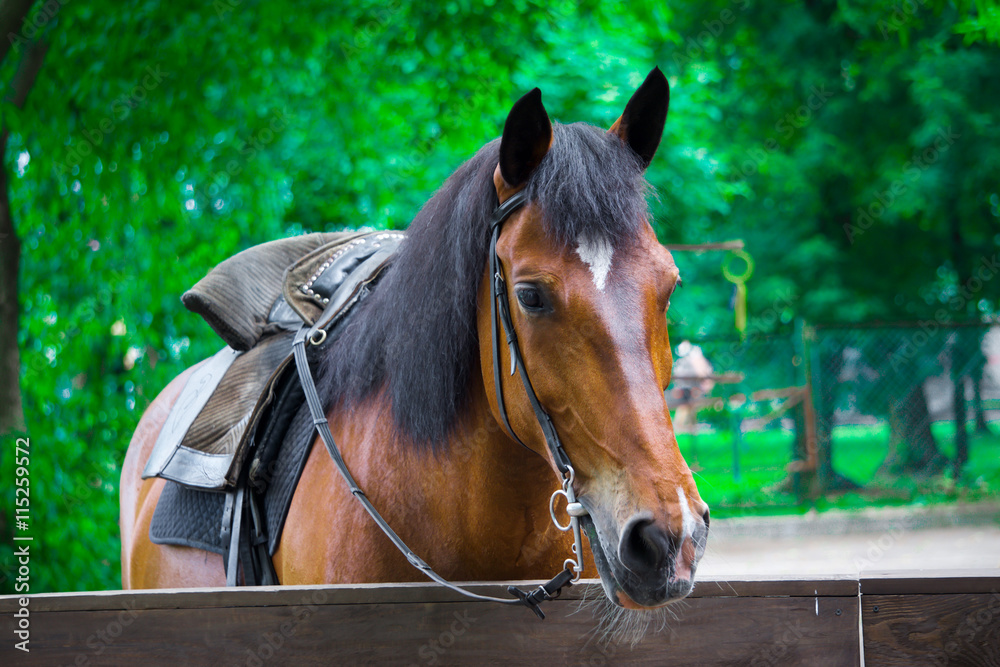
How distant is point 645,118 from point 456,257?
563 mm

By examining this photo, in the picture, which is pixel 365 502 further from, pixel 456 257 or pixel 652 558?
pixel 652 558

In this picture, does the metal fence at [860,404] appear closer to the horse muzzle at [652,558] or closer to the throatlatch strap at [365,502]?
the throatlatch strap at [365,502]

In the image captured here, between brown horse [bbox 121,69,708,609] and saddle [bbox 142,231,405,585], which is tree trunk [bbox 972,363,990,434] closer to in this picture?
saddle [bbox 142,231,405,585]

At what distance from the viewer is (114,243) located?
471cm

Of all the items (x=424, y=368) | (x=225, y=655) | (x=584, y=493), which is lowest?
(x=225, y=655)

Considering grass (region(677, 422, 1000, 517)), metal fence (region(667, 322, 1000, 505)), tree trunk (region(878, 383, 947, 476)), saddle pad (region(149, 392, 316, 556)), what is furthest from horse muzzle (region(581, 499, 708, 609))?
tree trunk (region(878, 383, 947, 476))

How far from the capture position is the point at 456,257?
180 centimetres

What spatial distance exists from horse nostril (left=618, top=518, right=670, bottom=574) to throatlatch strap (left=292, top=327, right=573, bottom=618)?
24cm

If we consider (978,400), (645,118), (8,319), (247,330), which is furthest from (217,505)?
(978,400)

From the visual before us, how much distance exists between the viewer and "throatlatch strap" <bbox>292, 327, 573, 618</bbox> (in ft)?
5.20

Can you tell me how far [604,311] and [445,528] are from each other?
0.72m

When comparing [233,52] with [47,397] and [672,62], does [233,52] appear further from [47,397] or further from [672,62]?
[672,62]

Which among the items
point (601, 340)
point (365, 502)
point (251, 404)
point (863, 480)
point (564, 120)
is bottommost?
point (863, 480)

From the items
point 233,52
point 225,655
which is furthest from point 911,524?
point 225,655
